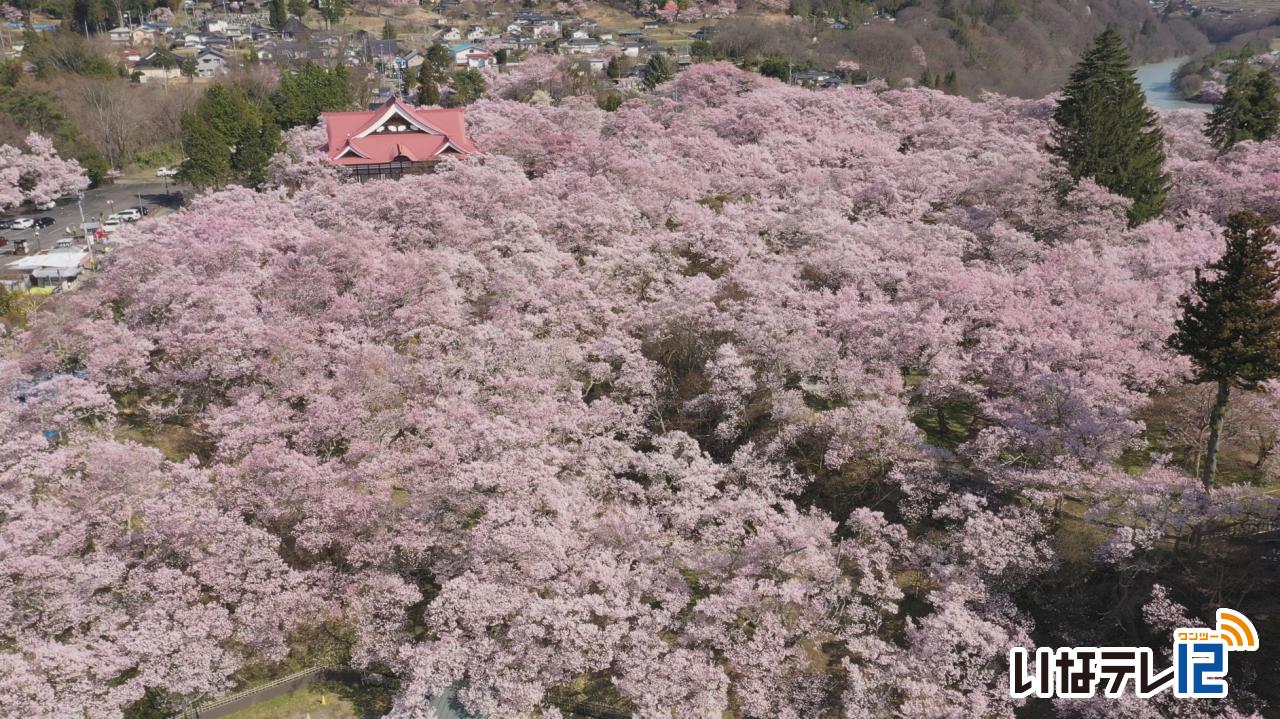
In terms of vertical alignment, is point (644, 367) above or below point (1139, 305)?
below

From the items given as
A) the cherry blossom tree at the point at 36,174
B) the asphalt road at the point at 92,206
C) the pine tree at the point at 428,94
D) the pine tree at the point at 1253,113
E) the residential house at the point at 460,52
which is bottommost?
the asphalt road at the point at 92,206

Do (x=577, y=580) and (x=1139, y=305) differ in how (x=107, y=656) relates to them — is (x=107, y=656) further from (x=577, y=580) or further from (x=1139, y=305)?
(x=1139, y=305)

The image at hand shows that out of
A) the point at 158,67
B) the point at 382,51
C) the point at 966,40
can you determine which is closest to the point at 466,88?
the point at 382,51

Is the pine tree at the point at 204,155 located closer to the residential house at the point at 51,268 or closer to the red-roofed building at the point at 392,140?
the red-roofed building at the point at 392,140

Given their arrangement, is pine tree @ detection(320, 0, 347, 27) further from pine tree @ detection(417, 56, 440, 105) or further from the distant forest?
pine tree @ detection(417, 56, 440, 105)

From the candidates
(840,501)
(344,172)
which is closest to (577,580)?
(840,501)

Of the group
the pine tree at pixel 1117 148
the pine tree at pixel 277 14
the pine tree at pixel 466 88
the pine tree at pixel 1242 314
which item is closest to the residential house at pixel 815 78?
the pine tree at pixel 466 88
